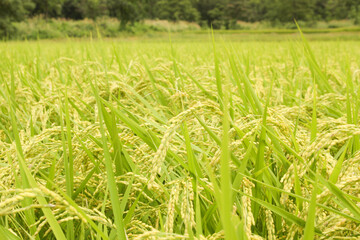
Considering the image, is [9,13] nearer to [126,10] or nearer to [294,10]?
[126,10]

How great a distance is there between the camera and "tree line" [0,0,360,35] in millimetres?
33906

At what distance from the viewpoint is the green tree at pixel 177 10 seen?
160 feet

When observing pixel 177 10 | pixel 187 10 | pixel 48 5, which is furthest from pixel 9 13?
pixel 187 10

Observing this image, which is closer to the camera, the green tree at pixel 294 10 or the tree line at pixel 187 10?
the tree line at pixel 187 10

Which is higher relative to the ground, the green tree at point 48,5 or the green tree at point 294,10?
the green tree at point 48,5

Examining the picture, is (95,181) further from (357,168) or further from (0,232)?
(357,168)

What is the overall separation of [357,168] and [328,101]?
3.08ft

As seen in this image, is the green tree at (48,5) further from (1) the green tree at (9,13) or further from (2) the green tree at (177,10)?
(2) the green tree at (177,10)

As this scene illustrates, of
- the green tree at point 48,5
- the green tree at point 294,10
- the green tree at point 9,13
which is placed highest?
the green tree at point 48,5

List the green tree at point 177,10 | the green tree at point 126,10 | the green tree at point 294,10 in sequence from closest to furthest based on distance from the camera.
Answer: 1. the green tree at point 126,10
2. the green tree at point 294,10
3. the green tree at point 177,10

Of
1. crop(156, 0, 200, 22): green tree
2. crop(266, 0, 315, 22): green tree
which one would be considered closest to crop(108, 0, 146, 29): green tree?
crop(156, 0, 200, 22): green tree

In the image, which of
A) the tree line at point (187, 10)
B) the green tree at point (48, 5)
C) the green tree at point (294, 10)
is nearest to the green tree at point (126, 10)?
the tree line at point (187, 10)

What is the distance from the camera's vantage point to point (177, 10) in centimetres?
4916

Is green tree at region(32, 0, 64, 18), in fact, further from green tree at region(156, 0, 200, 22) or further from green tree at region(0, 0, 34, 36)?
green tree at region(156, 0, 200, 22)
